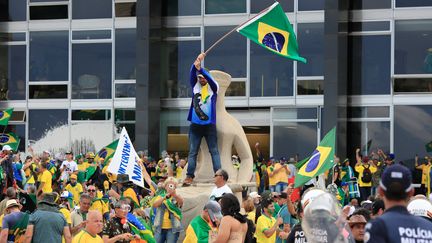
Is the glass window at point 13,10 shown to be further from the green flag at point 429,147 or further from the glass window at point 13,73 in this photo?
the green flag at point 429,147

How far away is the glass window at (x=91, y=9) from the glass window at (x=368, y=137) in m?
9.48

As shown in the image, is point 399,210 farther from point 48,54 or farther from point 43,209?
point 48,54

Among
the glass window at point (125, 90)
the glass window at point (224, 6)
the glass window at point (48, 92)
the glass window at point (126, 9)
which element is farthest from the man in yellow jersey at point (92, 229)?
the glass window at point (48, 92)

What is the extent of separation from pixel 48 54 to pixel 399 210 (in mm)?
30821

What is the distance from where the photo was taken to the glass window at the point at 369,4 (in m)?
32.0

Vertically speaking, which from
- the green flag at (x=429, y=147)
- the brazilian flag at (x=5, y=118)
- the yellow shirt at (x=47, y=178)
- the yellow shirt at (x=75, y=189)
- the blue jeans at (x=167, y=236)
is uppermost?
the brazilian flag at (x=5, y=118)

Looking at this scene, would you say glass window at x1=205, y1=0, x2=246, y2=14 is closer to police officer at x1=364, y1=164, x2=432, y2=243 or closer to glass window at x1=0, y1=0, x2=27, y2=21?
glass window at x1=0, y1=0, x2=27, y2=21

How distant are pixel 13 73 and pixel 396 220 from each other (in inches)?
1232

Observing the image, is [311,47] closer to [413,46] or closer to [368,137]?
[413,46]

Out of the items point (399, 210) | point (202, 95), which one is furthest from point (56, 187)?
point (399, 210)

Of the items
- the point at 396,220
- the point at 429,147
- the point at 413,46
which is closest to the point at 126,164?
the point at 396,220

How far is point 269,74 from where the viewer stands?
109 feet

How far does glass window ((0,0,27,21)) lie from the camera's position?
118ft

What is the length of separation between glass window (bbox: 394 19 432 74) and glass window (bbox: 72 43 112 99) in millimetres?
10010
